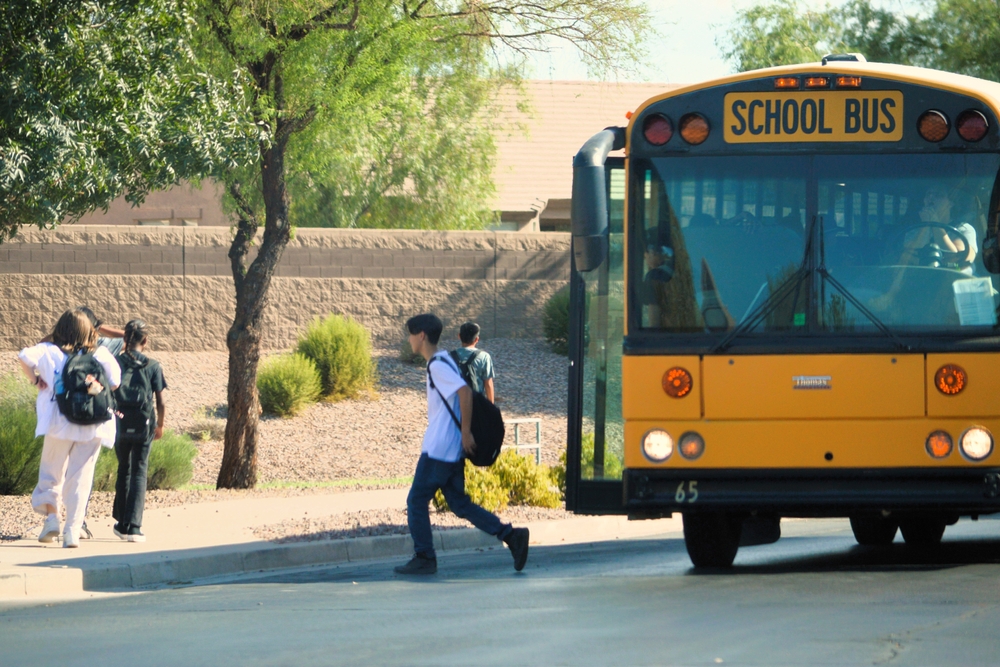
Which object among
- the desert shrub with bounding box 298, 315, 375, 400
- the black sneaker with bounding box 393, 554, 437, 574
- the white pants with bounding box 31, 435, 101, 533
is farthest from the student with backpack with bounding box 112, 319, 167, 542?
the desert shrub with bounding box 298, 315, 375, 400

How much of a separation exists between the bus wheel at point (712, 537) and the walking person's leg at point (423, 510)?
178cm

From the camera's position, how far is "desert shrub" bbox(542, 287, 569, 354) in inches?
1160

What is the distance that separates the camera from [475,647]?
23.6ft

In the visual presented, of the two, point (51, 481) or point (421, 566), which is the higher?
point (51, 481)

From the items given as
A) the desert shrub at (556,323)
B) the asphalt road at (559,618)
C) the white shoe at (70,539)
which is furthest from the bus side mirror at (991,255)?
the desert shrub at (556,323)

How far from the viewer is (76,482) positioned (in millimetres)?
11602

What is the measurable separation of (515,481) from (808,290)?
6.51 m

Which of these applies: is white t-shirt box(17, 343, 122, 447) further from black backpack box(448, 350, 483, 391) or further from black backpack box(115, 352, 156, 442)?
black backpack box(448, 350, 483, 391)

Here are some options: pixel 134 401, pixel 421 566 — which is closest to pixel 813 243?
pixel 421 566

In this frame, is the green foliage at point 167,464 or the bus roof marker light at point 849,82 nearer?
the bus roof marker light at point 849,82

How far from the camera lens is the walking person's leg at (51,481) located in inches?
455

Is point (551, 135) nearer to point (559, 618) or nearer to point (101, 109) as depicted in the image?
point (101, 109)

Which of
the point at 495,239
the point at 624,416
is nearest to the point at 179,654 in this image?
the point at 624,416

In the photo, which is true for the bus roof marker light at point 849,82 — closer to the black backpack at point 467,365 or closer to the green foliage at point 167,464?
the black backpack at point 467,365
